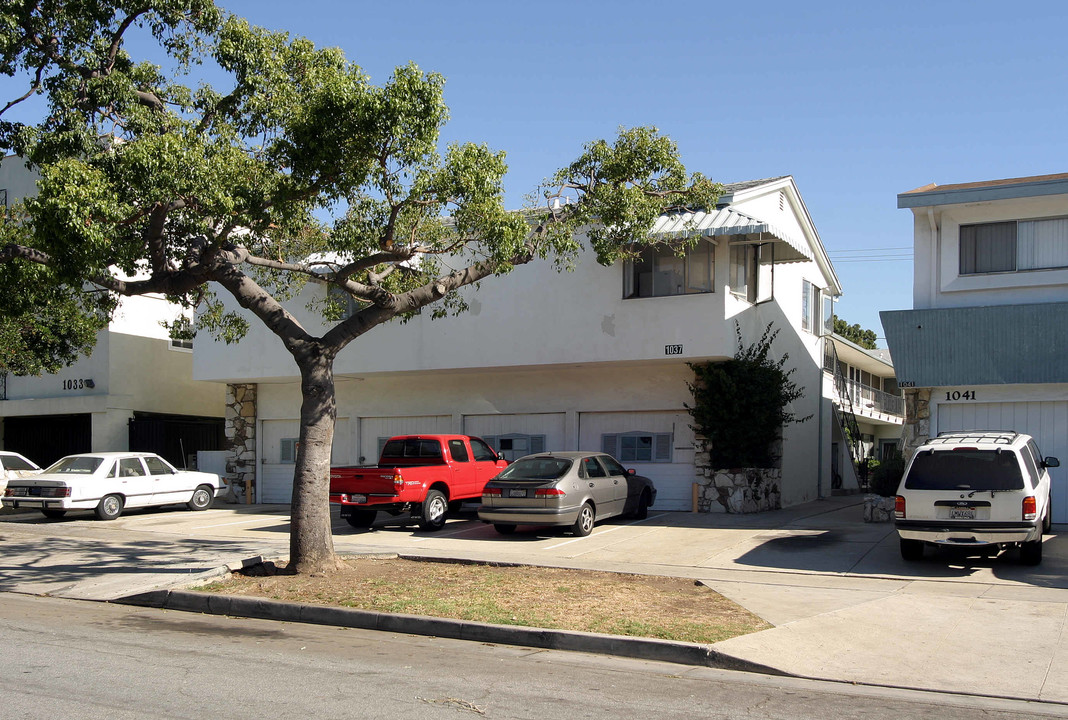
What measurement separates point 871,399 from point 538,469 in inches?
817

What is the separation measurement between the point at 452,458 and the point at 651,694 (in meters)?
11.6

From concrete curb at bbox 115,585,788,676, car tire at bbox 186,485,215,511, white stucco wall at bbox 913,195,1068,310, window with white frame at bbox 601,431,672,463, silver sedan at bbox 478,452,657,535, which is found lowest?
car tire at bbox 186,485,215,511

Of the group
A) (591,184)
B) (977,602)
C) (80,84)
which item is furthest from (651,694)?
(80,84)

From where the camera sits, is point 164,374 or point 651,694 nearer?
point 651,694

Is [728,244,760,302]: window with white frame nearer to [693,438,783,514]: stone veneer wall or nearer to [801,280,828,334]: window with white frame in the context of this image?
[693,438,783,514]: stone veneer wall

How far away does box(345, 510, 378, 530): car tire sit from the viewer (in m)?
18.2

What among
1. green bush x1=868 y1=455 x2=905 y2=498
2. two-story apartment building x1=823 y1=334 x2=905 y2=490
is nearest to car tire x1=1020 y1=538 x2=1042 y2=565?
green bush x1=868 y1=455 x2=905 y2=498

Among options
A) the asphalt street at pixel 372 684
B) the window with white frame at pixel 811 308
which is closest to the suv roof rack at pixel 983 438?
the asphalt street at pixel 372 684

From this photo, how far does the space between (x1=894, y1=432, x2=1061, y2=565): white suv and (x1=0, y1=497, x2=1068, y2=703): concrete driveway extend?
49 cm

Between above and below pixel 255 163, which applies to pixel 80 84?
above

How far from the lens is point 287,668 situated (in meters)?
7.61

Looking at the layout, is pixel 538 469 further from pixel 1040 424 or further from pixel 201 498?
pixel 201 498

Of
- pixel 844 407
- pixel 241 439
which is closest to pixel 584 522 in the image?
pixel 241 439

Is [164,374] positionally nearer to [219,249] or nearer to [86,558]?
[86,558]
